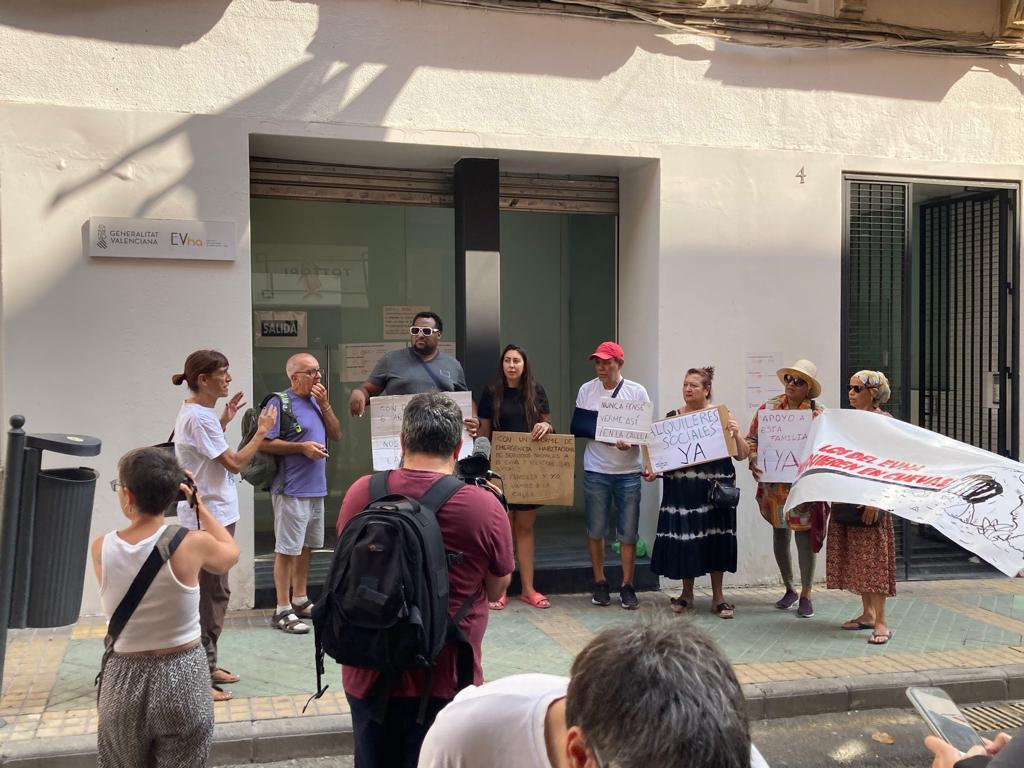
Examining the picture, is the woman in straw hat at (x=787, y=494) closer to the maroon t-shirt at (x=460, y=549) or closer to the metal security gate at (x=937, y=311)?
the metal security gate at (x=937, y=311)

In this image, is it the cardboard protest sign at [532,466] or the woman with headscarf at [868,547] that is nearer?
the woman with headscarf at [868,547]

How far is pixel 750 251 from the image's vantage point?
8633mm

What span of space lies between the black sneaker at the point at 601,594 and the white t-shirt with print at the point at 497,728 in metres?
6.00

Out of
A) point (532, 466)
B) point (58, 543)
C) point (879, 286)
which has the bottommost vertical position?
point (58, 543)

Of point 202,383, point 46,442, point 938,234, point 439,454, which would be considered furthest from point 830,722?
point 938,234

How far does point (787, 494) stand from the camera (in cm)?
760

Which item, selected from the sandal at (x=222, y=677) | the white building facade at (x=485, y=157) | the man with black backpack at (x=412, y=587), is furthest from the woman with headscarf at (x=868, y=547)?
the man with black backpack at (x=412, y=587)

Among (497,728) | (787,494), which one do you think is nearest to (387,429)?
(787,494)

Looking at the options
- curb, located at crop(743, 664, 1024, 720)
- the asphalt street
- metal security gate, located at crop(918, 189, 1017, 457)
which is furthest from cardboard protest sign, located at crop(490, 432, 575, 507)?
metal security gate, located at crop(918, 189, 1017, 457)

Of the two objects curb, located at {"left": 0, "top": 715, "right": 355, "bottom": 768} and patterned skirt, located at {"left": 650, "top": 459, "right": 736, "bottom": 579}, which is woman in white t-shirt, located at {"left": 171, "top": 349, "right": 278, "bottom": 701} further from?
patterned skirt, located at {"left": 650, "top": 459, "right": 736, "bottom": 579}

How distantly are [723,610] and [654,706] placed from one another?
639 centimetres

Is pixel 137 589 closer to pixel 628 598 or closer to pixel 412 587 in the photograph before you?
pixel 412 587

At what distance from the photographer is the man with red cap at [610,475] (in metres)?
7.72

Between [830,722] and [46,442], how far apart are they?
15.0ft
